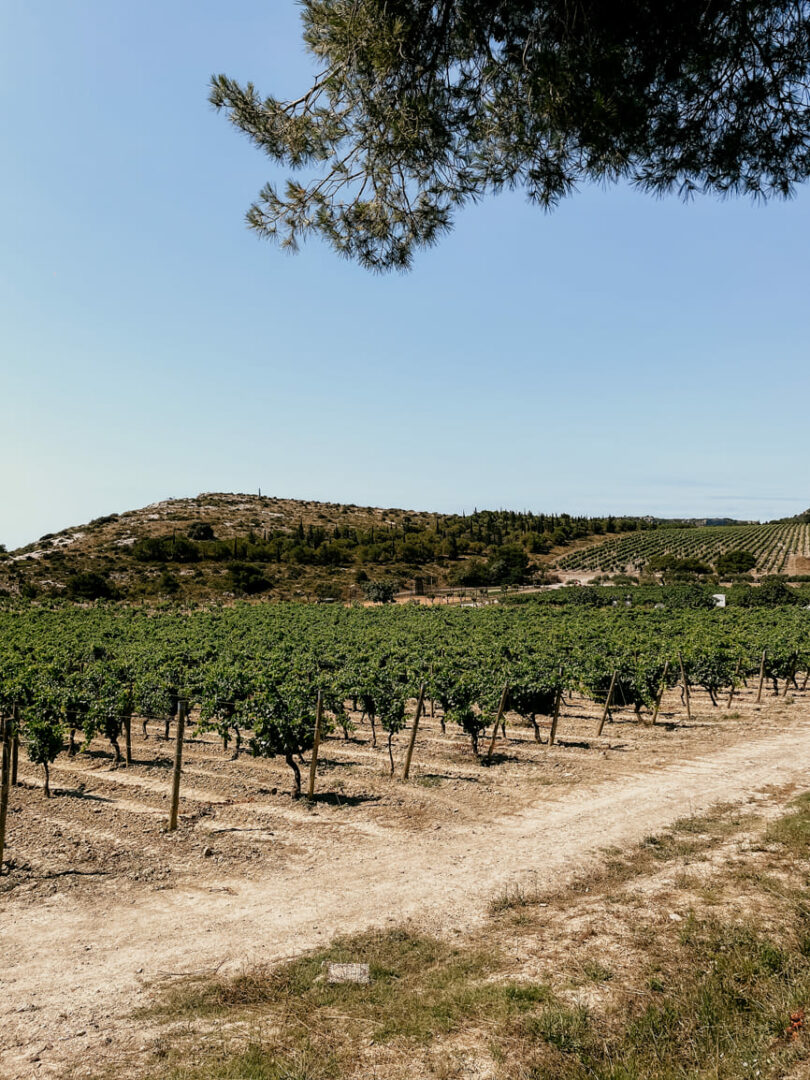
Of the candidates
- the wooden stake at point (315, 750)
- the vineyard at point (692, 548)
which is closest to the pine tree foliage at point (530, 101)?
the wooden stake at point (315, 750)

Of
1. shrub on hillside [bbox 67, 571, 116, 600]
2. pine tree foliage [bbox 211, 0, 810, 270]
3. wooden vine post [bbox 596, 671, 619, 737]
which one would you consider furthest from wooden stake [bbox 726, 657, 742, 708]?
shrub on hillside [bbox 67, 571, 116, 600]

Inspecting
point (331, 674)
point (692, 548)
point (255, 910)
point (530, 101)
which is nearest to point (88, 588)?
point (331, 674)

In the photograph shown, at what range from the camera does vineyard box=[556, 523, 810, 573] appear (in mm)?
111250

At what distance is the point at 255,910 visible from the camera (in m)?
7.65

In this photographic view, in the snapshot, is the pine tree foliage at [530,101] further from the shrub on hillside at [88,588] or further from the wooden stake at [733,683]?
the shrub on hillside at [88,588]

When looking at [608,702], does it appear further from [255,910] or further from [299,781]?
[255,910]

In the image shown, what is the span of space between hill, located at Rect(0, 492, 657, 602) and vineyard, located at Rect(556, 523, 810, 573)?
813 centimetres

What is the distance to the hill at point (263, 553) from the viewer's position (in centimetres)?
7338

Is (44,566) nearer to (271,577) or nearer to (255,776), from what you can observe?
(271,577)

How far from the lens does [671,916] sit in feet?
21.9

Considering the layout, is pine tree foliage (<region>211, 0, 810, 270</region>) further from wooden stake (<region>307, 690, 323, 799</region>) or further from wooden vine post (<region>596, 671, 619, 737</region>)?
wooden vine post (<region>596, 671, 619, 737</region>)

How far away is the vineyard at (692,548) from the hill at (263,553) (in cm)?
813

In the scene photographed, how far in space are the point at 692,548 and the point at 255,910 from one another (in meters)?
136

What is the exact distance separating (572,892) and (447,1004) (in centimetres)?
318
